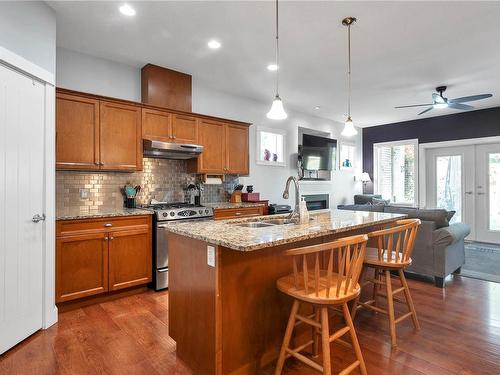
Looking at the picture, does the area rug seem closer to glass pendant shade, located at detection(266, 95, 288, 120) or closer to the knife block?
the knife block

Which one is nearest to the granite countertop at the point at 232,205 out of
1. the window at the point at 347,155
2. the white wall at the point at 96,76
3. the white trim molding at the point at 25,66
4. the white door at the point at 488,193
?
the white wall at the point at 96,76

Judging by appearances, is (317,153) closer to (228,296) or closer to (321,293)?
(321,293)

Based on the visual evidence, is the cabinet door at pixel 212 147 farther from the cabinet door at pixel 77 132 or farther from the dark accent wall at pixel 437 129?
the dark accent wall at pixel 437 129

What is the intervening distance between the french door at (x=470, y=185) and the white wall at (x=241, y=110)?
1797 millimetres

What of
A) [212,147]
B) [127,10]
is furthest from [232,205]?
[127,10]

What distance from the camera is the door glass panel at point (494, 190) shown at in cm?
588

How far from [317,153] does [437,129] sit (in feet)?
9.22

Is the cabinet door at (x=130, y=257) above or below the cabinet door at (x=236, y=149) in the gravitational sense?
below

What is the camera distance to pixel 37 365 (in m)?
1.97

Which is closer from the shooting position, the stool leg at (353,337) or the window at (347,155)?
the stool leg at (353,337)

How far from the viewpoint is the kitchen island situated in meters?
1.66

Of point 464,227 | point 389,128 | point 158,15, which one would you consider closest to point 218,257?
point 158,15

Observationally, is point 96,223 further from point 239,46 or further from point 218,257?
point 239,46

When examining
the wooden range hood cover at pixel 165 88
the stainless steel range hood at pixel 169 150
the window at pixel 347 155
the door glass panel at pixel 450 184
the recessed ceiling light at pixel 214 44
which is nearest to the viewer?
the recessed ceiling light at pixel 214 44
